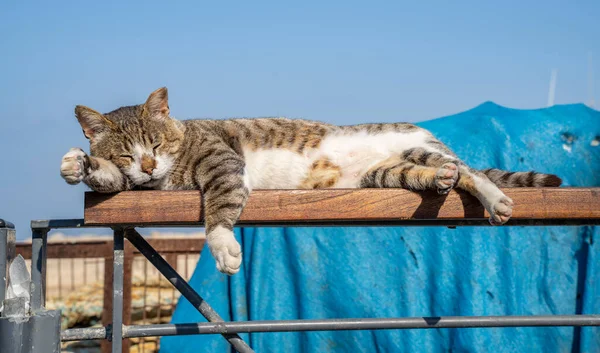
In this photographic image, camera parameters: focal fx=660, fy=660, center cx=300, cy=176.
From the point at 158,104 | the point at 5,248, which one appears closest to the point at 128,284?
the point at 158,104

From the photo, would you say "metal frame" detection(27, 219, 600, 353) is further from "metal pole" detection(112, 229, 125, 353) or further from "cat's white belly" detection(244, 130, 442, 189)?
"cat's white belly" detection(244, 130, 442, 189)

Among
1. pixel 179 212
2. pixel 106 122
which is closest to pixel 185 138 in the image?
pixel 106 122

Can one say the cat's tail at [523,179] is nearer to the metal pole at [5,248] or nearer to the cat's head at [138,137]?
the cat's head at [138,137]

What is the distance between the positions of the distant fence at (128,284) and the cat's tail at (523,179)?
11.5ft

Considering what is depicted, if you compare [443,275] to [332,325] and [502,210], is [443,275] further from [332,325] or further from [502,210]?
[502,210]

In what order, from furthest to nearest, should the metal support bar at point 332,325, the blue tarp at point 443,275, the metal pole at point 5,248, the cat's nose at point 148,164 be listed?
1. the blue tarp at point 443,275
2. the cat's nose at point 148,164
3. the metal support bar at point 332,325
4. the metal pole at point 5,248

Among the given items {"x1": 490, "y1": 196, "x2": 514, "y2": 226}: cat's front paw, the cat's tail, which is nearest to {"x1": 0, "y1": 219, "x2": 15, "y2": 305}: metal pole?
{"x1": 490, "y1": 196, "x2": 514, "y2": 226}: cat's front paw

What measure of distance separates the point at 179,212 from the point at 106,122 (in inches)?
25.1

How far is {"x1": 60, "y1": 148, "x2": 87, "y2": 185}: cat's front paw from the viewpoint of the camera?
226 cm

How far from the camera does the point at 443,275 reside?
14.0 ft

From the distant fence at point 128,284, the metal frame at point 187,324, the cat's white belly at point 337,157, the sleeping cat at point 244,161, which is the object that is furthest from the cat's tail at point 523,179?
the distant fence at point 128,284

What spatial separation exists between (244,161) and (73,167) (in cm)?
85

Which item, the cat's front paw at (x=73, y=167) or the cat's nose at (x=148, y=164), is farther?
the cat's nose at (x=148, y=164)

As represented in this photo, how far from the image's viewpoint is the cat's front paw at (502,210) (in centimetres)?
238
